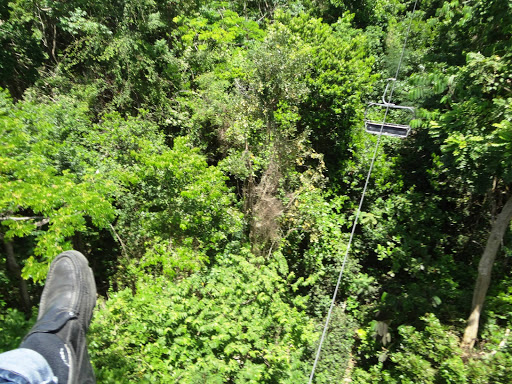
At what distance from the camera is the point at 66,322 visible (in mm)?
1831

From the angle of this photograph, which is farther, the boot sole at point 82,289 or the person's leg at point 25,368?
the boot sole at point 82,289

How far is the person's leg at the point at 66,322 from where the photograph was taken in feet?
5.08

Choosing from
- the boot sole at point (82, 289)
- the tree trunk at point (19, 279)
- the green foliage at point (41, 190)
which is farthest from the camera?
the tree trunk at point (19, 279)

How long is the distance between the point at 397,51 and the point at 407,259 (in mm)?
5921

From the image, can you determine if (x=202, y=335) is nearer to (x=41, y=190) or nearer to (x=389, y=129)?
(x=41, y=190)

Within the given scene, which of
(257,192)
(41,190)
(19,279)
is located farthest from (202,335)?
(257,192)

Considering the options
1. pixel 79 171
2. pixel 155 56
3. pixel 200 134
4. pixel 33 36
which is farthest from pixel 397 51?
pixel 33 36

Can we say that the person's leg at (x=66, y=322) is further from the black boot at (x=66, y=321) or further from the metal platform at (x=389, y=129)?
the metal platform at (x=389, y=129)

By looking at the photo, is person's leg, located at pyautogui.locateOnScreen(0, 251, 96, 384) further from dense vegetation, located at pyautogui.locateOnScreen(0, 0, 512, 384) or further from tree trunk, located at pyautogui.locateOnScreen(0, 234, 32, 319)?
tree trunk, located at pyautogui.locateOnScreen(0, 234, 32, 319)

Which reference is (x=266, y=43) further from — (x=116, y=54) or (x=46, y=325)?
(x=46, y=325)

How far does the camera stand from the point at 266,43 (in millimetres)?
6078

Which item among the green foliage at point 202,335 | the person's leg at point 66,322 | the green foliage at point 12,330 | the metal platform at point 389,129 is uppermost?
the metal platform at point 389,129

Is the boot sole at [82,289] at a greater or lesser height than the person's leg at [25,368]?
greater

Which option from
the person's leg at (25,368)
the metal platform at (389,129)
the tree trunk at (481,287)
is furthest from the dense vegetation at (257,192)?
the person's leg at (25,368)
